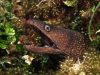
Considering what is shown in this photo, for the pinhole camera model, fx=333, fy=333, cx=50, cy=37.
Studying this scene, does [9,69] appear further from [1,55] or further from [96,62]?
[96,62]

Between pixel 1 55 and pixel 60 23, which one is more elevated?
pixel 60 23

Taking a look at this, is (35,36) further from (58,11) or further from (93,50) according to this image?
(93,50)

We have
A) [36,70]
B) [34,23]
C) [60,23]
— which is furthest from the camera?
[60,23]

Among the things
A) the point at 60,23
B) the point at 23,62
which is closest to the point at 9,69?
the point at 23,62

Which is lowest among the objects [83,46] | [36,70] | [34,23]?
[36,70]

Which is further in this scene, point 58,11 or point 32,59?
point 58,11

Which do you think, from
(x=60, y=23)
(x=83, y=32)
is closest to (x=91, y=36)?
(x=83, y=32)

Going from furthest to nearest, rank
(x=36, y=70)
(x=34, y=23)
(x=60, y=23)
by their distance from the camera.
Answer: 1. (x=60, y=23)
2. (x=36, y=70)
3. (x=34, y=23)
